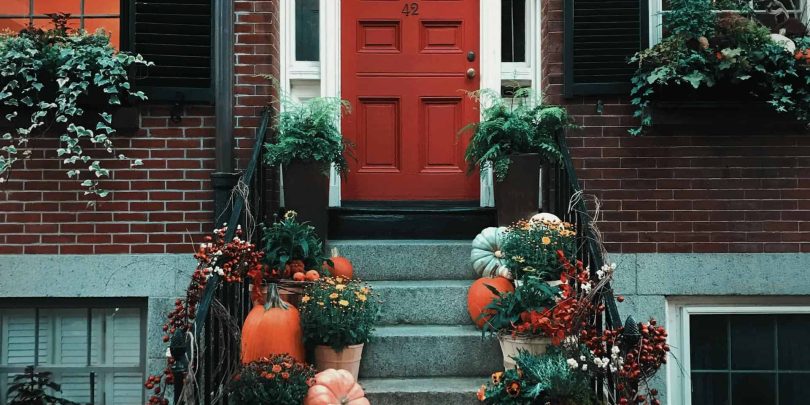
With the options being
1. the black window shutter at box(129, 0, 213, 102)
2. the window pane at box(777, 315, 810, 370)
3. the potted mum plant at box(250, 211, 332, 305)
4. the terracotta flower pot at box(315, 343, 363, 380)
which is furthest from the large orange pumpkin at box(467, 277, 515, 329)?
the black window shutter at box(129, 0, 213, 102)

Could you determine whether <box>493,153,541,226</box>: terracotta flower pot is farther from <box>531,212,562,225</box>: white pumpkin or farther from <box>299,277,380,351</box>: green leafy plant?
<box>299,277,380,351</box>: green leafy plant

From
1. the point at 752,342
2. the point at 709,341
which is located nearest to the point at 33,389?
the point at 709,341

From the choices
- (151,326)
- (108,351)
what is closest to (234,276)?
(151,326)

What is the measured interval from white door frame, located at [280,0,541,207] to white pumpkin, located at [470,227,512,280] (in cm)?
75

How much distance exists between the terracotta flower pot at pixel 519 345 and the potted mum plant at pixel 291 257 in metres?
1.09

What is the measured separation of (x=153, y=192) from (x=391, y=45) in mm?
1945

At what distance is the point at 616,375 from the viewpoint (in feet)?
11.5

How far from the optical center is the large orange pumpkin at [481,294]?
14.1 feet

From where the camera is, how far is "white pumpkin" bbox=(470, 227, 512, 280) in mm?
4555

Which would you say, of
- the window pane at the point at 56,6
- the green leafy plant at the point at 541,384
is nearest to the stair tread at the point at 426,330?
the green leafy plant at the point at 541,384

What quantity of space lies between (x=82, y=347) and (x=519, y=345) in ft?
9.07

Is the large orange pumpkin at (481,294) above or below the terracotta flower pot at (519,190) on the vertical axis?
below

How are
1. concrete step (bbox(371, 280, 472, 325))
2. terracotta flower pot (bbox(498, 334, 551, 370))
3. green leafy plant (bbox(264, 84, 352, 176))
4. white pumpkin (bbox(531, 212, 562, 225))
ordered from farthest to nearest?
green leafy plant (bbox(264, 84, 352, 176)), concrete step (bbox(371, 280, 472, 325)), white pumpkin (bbox(531, 212, 562, 225)), terracotta flower pot (bbox(498, 334, 551, 370))

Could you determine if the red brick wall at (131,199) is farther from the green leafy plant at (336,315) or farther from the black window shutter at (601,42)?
the black window shutter at (601,42)
